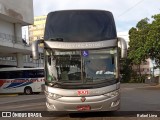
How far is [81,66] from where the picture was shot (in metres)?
12.6

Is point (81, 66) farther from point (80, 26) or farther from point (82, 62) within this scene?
point (80, 26)

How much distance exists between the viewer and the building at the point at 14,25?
4392 centimetres

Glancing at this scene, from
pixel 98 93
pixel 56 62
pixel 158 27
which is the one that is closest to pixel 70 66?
pixel 56 62

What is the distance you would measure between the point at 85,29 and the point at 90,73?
5.08ft

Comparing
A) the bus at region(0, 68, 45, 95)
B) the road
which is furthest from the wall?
the road

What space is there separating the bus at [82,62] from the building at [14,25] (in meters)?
29.0

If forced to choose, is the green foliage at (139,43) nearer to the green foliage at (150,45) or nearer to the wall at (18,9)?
the green foliage at (150,45)

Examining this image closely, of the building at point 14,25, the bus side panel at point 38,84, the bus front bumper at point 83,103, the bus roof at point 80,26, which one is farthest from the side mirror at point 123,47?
the building at point 14,25

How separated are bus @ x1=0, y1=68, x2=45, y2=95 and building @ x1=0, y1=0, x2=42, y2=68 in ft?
14.6

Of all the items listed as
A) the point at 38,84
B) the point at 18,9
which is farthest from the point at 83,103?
the point at 18,9

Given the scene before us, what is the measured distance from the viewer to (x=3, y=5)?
43.3 m

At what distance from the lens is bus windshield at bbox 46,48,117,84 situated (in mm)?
12570

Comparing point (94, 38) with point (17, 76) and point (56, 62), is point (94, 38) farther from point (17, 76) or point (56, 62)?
point (17, 76)

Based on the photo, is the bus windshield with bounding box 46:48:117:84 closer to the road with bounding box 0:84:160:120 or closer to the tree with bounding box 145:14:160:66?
the road with bounding box 0:84:160:120
